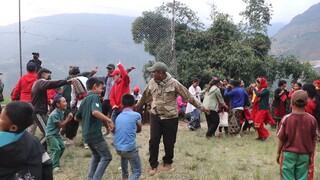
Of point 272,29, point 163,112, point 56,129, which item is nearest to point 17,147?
point 56,129

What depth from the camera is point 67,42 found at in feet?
34.0

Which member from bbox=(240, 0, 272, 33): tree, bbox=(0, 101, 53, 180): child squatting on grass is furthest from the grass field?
bbox=(240, 0, 272, 33): tree

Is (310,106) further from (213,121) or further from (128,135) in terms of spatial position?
(128,135)

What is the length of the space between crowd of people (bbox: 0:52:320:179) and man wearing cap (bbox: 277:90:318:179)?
10 mm

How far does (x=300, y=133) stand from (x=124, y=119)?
2.02 meters

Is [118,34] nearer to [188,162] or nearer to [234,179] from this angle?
[188,162]

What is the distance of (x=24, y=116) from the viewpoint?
88.0 inches

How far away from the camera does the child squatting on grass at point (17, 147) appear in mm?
2195

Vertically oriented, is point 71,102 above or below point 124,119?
below

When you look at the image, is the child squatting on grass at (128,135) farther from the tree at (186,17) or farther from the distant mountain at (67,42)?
the tree at (186,17)

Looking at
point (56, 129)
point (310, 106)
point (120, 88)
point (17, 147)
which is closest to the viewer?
point (17, 147)

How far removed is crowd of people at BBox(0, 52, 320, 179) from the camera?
2293mm

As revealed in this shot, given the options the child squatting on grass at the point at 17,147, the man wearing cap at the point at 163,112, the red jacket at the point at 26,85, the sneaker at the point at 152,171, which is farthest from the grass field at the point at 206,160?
the child squatting on grass at the point at 17,147

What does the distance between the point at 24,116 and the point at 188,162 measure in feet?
13.3
